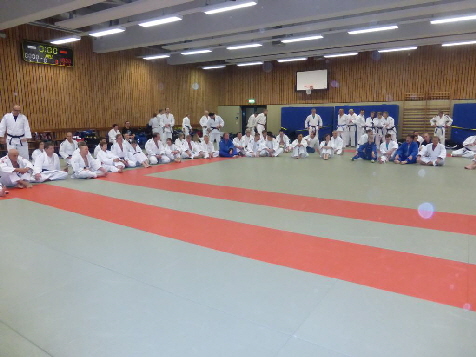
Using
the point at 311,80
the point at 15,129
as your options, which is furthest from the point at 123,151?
the point at 311,80

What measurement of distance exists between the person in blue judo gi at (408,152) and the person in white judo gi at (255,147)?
4.16 meters

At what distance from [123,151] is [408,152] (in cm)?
801

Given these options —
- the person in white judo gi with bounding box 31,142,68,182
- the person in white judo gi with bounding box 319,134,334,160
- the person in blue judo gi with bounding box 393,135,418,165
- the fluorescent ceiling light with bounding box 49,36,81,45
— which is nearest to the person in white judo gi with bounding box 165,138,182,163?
the person in white judo gi with bounding box 31,142,68,182

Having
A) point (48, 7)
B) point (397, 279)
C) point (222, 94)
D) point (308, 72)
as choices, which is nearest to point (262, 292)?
point (397, 279)

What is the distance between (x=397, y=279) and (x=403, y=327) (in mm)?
707

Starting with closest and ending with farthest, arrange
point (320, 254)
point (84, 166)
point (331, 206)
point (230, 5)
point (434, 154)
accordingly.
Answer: point (320, 254), point (331, 206), point (84, 166), point (230, 5), point (434, 154)

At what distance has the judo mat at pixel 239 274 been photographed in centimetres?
207

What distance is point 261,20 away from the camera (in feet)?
31.3

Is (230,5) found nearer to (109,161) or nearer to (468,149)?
(109,161)

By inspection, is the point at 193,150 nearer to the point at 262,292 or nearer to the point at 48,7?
the point at 48,7

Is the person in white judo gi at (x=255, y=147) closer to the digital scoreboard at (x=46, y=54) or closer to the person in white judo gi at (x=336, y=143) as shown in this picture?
the person in white judo gi at (x=336, y=143)

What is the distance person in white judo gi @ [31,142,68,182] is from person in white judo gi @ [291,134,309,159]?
6.70m

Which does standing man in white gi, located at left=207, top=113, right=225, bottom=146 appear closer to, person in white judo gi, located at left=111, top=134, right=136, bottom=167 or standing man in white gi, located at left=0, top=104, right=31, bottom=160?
person in white judo gi, located at left=111, top=134, right=136, bottom=167

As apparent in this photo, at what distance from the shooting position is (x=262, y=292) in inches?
103
